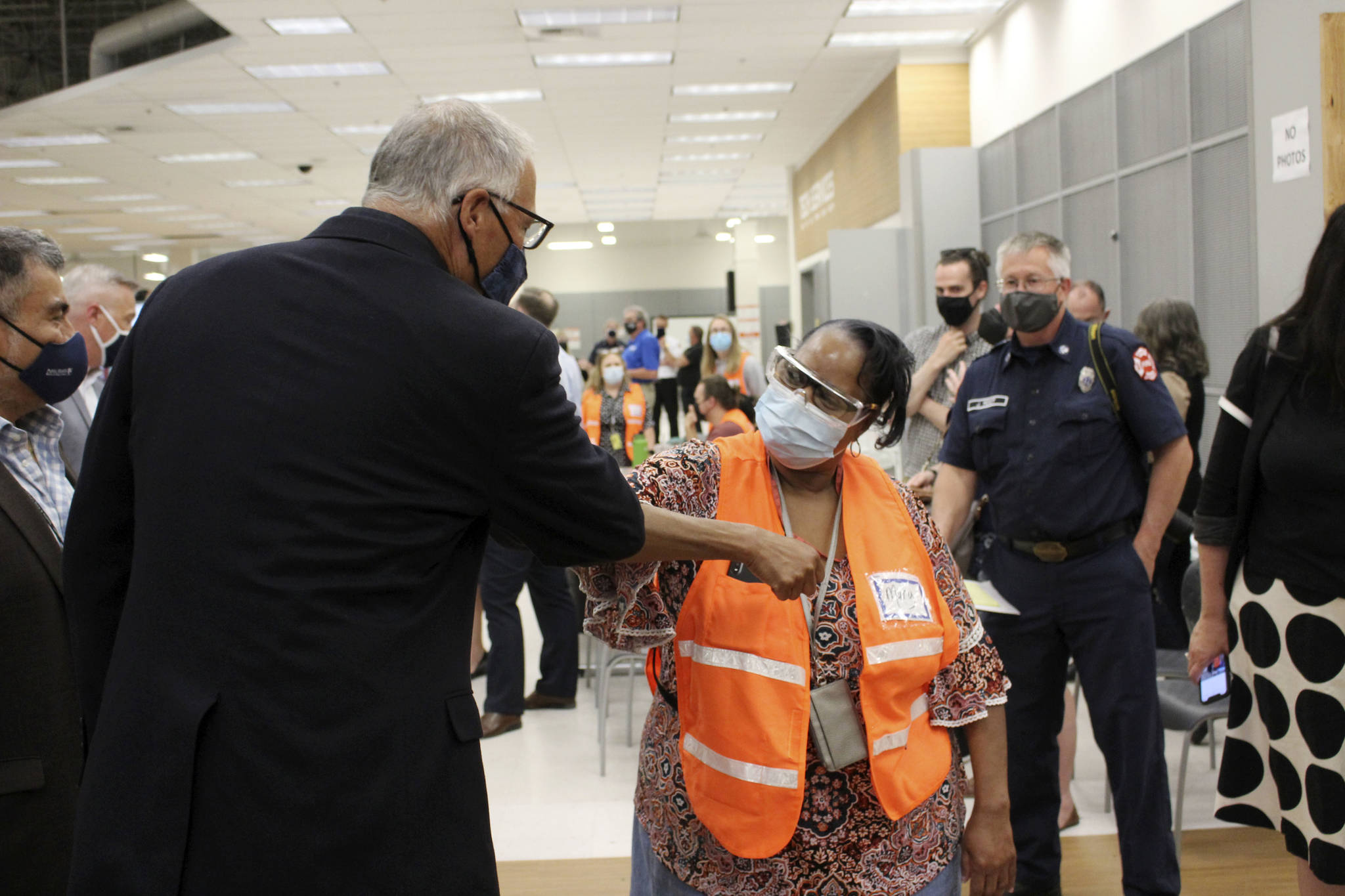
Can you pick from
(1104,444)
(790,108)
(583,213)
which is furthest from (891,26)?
(583,213)

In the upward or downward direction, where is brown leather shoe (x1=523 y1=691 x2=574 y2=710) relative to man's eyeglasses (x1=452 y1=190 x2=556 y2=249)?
downward

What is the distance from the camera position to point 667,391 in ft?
45.2

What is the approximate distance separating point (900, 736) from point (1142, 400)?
5.24 ft

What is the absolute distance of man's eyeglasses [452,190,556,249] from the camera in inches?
51.3

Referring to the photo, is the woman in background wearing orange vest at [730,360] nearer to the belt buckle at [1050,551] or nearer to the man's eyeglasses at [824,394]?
the belt buckle at [1050,551]

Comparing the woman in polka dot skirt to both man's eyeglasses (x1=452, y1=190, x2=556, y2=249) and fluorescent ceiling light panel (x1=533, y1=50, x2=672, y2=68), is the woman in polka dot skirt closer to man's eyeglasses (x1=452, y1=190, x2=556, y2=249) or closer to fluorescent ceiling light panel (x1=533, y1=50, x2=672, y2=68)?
man's eyeglasses (x1=452, y1=190, x2=556, y2=249)

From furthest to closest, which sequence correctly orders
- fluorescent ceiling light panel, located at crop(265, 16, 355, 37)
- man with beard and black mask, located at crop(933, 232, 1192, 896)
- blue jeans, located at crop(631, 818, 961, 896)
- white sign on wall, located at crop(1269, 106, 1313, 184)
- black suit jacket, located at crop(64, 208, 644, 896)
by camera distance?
fluorescent ceiling light panel, located at crop(265, 16, 355, 37)
white sign on wall, located at crop(1269, 106, 1313, 184)
man with beard and black mask, located at crop(933, 232, 1192, 896)
blue jeans, located at crop(631, 818, 961, 896)
black suit jacket, located at crop(64, 208, 644, 896)

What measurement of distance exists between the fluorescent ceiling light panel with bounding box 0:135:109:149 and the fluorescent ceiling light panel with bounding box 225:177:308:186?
326 centimetres

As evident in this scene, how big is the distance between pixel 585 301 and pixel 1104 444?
2188cm

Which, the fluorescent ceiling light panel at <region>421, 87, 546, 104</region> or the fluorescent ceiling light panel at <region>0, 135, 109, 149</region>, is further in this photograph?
the fluorescent ceiling light panel at <region>0, 135, 109, 149</region>

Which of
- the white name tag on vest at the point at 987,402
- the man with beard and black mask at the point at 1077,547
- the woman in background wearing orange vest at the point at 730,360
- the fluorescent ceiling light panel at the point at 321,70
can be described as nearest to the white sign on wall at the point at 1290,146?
the man with beard and black mask at the point at 1077,547

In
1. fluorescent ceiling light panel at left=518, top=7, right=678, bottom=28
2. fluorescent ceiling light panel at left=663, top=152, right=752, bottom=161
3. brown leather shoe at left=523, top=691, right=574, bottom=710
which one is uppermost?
fluorescent ceiling light panel at left=663, top=152, right=752, bottom=161

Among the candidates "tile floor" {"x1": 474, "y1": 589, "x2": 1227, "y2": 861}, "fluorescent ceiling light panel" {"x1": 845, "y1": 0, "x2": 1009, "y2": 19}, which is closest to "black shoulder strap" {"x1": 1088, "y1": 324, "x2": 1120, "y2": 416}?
"tile floor" {"x1": 474, "y1": 589, "x2": 1227, "y2": 861}

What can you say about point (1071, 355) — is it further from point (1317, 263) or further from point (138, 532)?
point (138, 532)
